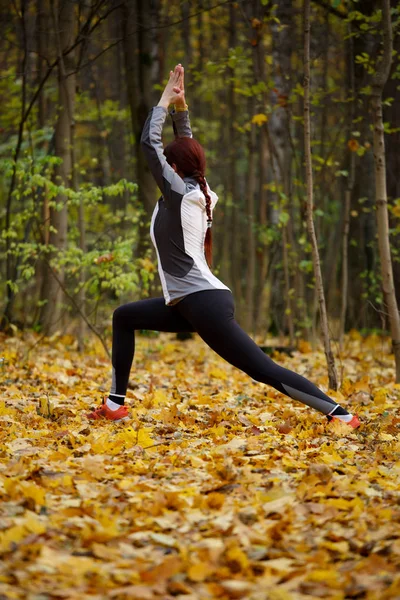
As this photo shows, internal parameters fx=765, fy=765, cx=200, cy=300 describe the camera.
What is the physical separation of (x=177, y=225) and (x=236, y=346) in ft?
2.94

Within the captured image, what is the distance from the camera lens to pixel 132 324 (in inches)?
219

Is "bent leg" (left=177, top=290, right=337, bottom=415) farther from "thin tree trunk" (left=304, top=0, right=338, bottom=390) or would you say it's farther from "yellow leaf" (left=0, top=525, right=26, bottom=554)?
"yellow leaf" (left=0, top=525, right=26, bottom=554)

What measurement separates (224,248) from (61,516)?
16863 millimetres

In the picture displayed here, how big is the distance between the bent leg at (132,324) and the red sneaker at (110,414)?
12cm

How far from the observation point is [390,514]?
343 centimetres

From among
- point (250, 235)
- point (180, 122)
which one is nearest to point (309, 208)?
point (180, 122)

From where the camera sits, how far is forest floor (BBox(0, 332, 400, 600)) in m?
2.80

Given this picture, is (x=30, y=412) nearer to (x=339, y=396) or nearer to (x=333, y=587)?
(x=339, y=396)

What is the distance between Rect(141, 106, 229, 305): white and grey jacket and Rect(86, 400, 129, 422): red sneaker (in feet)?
3.21

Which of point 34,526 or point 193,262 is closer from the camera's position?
point 34,526

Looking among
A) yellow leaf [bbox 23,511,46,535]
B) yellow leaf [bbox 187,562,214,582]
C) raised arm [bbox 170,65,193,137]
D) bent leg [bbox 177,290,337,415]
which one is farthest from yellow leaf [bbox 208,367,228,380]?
yellow leaf [bbox 187,562,214,582]

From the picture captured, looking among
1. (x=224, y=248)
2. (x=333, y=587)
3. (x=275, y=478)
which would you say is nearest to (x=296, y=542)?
(x=333, y=587)

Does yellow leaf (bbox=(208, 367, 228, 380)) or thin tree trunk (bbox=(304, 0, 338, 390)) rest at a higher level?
thin tree trunk (bbox=(304, 0, 338, 390))

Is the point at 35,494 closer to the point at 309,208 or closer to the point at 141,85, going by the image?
the point at 309,208
